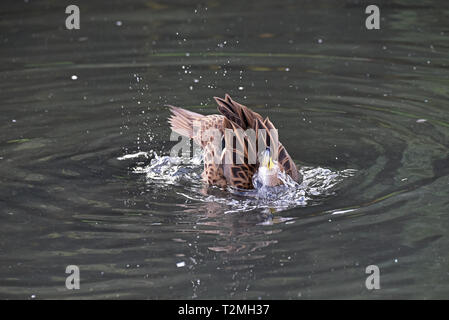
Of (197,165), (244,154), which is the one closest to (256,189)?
(244,154)

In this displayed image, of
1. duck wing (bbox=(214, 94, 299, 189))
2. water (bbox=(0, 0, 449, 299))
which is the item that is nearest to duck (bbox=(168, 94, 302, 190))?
duck wing (bbox=(214, 94, 299, 189))

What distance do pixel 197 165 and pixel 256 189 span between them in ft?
3.42

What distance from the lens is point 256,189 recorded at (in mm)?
6410

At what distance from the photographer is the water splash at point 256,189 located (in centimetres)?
622

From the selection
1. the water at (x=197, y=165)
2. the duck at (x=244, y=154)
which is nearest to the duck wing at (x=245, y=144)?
the duck at (x=244, y=154)

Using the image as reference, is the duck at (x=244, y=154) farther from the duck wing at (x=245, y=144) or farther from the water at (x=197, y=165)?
the water at (x=197, y=165)

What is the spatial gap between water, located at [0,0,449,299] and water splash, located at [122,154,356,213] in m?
0.03

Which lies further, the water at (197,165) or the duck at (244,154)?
the duck at (244,154)

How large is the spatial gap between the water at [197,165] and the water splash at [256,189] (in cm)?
3

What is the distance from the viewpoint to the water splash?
20.4 feet

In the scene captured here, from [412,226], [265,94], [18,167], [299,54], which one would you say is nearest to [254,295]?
[412,226]

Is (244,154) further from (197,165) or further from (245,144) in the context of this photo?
(197,165)

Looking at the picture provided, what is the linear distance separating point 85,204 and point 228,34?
5.06 meters

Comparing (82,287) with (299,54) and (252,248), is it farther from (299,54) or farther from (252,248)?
(299,54)
